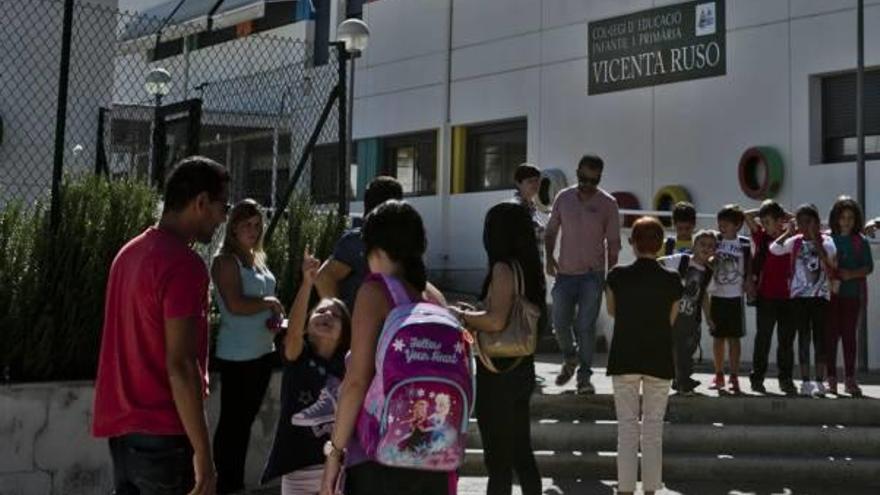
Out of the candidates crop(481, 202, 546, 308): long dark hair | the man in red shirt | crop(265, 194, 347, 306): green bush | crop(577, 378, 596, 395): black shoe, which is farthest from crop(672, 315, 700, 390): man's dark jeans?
the man in red shirt

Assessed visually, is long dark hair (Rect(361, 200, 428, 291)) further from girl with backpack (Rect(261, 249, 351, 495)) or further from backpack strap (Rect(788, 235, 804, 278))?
backpack strap (Rect(788, 235, 804, 278))

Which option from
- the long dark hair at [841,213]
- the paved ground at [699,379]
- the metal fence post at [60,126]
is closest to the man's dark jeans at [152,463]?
the metal fence post at [60,126]

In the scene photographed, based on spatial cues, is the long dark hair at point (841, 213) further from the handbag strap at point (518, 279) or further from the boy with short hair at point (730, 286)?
the handbag strap at point (518, 279)

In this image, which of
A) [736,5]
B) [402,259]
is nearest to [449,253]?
[736,5]

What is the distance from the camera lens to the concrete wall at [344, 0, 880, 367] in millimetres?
14547

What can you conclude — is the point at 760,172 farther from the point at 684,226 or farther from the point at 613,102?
the point at 684,226

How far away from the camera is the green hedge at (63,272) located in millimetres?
6910

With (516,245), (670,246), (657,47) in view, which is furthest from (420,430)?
(657,47)

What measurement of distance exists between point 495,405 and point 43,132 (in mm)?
7185

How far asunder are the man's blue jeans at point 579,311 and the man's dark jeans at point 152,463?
16.9 ft

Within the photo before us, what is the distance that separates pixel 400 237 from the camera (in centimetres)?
373

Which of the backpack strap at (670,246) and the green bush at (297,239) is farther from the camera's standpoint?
the backpack strap at (670,246)

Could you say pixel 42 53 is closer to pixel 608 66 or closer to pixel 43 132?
pixel 43 132

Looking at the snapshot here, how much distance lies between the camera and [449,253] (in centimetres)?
1980
